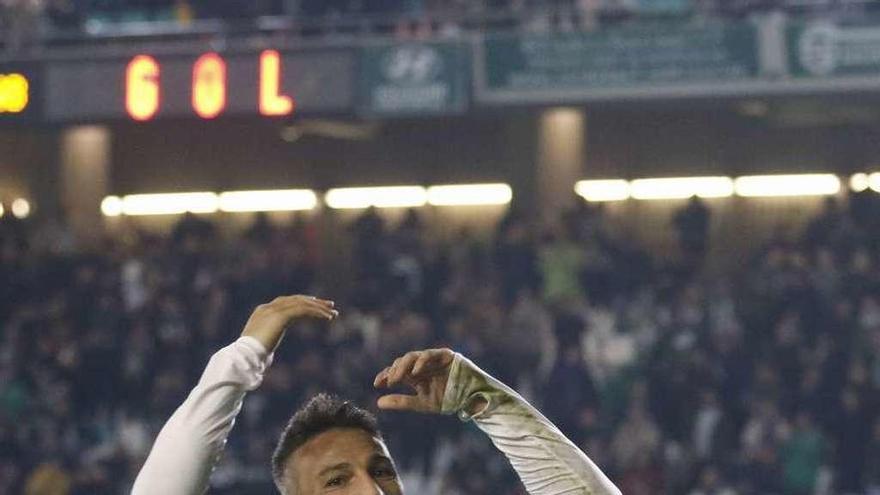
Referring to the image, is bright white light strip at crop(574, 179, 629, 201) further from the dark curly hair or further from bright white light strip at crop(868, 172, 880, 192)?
the dark curly hair

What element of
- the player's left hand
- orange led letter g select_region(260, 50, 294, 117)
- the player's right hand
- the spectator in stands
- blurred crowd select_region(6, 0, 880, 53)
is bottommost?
the player's left hand

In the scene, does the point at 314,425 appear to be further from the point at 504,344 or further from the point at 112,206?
the point at 112,206

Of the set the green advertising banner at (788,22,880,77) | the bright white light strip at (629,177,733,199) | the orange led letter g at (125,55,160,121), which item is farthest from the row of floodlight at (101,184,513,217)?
the green advertising banner at (788,22,880,77)

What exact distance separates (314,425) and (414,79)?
12344 mm

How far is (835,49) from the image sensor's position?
14.9 meters

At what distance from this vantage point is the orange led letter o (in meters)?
14.6

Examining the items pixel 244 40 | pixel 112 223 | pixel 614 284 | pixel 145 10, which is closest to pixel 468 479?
pixel 614 284

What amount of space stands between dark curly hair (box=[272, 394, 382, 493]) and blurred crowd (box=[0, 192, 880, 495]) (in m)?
9.82

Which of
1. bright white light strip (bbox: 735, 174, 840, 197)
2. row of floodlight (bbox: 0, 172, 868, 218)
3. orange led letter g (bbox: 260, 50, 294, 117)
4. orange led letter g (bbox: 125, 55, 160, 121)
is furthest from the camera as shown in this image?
row of floodlight (bbox: 0, 172, 868, 218)

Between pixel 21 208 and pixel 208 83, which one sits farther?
pixel 21 208

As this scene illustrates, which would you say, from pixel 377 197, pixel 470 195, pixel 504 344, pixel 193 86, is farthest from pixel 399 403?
pixel 377 197

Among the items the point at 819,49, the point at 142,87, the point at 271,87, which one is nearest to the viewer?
the point at 271,87

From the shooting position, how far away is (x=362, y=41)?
15250mm

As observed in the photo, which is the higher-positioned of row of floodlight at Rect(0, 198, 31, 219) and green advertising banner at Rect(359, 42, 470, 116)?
green advertising banner at Rect(359, 42, 470, 116)
